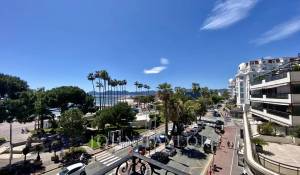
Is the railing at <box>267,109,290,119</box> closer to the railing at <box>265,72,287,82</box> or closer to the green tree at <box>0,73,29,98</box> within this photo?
the railing at <box>265,72,287,82</box>

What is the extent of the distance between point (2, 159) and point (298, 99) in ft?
160

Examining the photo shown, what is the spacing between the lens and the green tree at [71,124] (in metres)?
40.5

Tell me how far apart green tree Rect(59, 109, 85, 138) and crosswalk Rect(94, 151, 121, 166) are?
18.3ft

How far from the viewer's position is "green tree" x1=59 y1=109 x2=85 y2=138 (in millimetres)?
40531

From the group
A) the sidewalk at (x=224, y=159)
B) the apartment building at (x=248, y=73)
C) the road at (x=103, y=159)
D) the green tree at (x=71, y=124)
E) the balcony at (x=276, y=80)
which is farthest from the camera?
the apartment building at (x=248, y=73)

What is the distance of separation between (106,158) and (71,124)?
8.75m

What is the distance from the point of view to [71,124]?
133ft

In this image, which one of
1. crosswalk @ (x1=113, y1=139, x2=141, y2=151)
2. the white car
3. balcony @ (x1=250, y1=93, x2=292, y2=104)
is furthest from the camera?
crosswalk @ (x1=113, y1=139, x2=141, y2=151)

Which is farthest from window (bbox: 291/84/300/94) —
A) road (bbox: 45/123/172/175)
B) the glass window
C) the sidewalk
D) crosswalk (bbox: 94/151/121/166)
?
crosswalk (bbox: 94/151/121/166)

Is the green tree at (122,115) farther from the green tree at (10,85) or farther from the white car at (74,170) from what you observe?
the green tree at (10,85)

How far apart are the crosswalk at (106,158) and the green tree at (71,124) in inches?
219

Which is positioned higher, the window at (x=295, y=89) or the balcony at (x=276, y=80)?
the balcony at (x=276, y=80)

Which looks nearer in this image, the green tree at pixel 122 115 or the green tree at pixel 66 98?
the green tree at pixel 122 115

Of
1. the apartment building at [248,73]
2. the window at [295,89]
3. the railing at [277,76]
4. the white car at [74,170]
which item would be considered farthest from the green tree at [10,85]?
the apartment building at [248,73]
